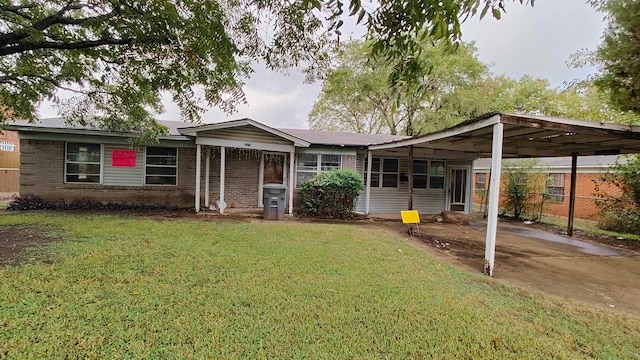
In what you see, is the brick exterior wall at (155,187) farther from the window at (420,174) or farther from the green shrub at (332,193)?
the window at (420,174)

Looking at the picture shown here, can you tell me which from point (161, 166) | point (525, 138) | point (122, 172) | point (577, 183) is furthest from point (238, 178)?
point (577, 183)

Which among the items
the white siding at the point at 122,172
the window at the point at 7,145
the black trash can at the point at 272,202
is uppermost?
the window at the point at 7,145

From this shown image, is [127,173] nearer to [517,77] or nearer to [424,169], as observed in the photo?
[424,169]

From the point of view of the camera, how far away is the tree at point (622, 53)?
506 centimetres

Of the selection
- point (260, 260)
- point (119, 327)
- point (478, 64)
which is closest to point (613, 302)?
point (260, 260)

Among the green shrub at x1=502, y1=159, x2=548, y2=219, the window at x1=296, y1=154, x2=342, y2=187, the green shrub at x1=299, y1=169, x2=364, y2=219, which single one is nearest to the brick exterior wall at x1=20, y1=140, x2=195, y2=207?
the window at x1=296, y1=154, x2=342, y2=187

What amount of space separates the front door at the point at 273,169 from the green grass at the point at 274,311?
6.52 metres

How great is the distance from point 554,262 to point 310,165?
8.36m

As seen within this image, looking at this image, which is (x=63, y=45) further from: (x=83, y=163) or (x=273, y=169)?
(x=273, y=169)

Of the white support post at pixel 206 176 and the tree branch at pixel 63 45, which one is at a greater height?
the tree branch at pixel 63 45

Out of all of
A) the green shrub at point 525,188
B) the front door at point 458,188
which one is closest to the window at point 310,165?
the front door at point 458,188

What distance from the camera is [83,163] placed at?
35.7 ft

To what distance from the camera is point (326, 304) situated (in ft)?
12.1

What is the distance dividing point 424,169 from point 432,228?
430 cm
